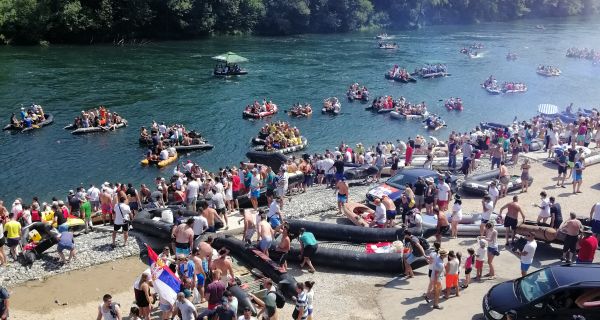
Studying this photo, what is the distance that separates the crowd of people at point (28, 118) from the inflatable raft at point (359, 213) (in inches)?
975

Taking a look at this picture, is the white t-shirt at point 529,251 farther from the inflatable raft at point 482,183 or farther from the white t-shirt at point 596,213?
the inflatable raft at point 482,183

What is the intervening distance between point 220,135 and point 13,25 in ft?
130

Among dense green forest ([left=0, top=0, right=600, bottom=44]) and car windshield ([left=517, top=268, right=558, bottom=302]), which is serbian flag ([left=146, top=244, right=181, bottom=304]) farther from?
dense green forest ([left=0, top=0, right=600, bottom=44])

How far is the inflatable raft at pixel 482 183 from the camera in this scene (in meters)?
24.3

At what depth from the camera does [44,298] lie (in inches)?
642

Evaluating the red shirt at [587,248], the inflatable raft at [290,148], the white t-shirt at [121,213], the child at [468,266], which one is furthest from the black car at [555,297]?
the inflatable raft at [290,148]

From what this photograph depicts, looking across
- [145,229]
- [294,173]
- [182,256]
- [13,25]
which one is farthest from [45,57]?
[182,256]

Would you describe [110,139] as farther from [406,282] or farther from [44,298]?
[406,282]

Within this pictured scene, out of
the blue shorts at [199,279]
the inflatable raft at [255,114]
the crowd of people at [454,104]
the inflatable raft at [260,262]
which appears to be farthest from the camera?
the crowd of people at [454,104]

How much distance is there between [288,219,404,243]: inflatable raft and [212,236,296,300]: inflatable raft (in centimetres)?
215

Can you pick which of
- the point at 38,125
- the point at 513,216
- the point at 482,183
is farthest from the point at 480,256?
the point at 38,125

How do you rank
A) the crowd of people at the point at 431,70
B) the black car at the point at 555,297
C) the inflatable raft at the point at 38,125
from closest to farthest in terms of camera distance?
the black car at the point at 555,297
the inflatable raft at the point at 38,125
the crowd of people at the point at 431,70

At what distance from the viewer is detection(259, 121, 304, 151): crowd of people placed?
117ft

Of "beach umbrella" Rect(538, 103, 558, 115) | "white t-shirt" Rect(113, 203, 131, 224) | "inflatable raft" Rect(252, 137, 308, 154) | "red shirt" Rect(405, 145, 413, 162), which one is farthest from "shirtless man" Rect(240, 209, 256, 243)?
"beach umbrella" Rect(538, 103, 558, 115)
